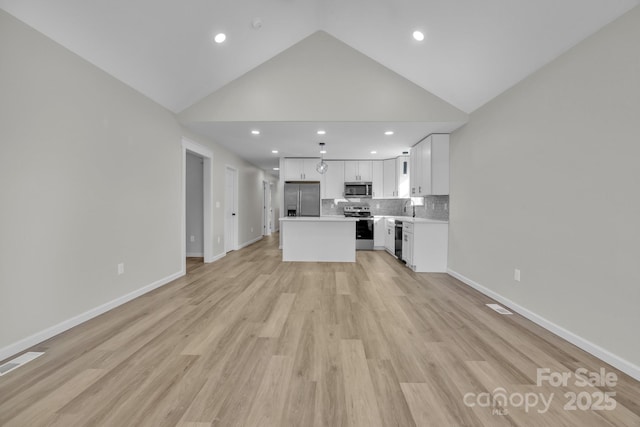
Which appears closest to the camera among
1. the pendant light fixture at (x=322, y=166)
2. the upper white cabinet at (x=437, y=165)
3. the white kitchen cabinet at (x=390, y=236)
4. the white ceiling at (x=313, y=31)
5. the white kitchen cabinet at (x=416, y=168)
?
the white ceiling at (x=313, y=31)

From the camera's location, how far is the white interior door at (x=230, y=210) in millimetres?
6344

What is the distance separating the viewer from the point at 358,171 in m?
7.39

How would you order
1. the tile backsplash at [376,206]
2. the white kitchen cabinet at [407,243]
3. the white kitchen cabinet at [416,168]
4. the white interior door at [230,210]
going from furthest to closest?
1. the tile backsplash at [376,206]
2. the white interior door at [230,210]
3. the white kitchen cabinet at [416,168]
4. the white kitchen cabinet at [407,243]

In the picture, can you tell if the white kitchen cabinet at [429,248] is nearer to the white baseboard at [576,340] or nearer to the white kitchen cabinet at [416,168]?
the white kitchen cabinet at [416,168]

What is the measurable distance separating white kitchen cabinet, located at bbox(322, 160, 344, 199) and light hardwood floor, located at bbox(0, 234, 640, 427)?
14.6 feet

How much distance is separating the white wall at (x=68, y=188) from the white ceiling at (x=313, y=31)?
0.94ft

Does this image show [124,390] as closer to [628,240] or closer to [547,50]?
[628,240]

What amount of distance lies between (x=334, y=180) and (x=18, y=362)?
6385 mm

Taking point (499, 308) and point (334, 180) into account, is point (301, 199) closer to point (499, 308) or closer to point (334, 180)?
point (334, 180)

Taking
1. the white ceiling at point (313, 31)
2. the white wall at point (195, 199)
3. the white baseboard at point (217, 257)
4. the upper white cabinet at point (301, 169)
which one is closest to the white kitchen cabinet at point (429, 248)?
the white ceiling at point (313, 31)

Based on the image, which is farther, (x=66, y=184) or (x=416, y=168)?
(x=416, y=168)

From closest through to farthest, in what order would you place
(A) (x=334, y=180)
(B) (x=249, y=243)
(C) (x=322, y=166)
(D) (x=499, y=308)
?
(D) (x=499, y=308)
(C) (x=322, y=166)
(A) (x=334, y=180)
(B) (x=249, y=243)

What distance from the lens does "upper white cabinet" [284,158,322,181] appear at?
23.6ft

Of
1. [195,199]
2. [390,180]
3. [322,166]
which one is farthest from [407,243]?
[195,199]
